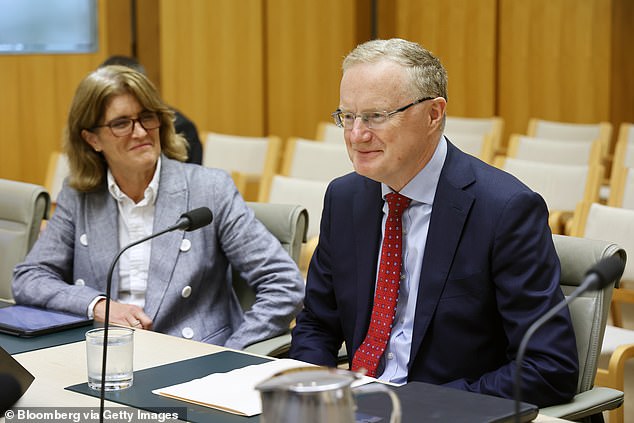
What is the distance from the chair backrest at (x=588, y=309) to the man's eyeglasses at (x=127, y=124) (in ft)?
4.48

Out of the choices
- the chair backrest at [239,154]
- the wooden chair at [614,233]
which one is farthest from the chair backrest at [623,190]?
the chair backrest at [239,154]

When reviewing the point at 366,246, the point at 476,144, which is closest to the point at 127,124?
the point at 366,246

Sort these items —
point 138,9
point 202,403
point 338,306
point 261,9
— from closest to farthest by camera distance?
point 202,403
point 338,306
point 138,9
point 261,9

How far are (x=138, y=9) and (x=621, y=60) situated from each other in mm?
4101

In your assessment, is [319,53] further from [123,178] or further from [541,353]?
[541,353]

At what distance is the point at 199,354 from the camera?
239 cm

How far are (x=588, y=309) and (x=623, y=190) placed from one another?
238cm

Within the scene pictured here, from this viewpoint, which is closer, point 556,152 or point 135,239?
point 135,239

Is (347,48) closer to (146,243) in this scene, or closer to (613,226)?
(613,226)

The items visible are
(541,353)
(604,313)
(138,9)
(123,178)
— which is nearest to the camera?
(541,353)

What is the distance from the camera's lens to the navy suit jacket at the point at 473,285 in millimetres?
2236

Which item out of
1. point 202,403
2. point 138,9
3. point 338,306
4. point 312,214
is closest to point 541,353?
point 338,306

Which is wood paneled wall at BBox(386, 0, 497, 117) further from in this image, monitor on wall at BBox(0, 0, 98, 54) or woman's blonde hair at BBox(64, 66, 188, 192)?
woman's blonde hair at BBox(64, 66, 188, 192)

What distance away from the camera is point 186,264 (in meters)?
3.06
